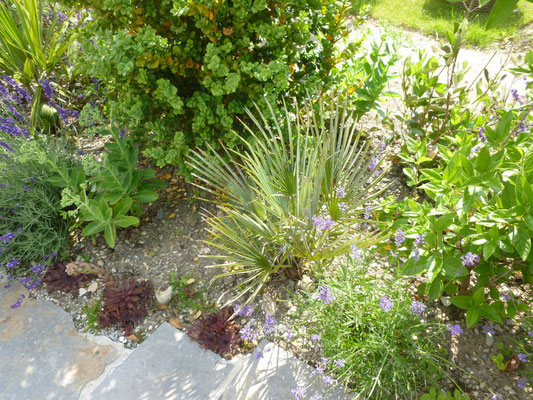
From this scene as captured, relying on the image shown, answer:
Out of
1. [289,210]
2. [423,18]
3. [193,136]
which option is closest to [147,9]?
[193,136]

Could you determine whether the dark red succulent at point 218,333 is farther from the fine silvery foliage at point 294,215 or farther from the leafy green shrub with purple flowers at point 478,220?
the leafy green shrub with purple flowers at point 478,220

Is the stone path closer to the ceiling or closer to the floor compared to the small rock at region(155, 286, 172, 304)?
closer to the floor

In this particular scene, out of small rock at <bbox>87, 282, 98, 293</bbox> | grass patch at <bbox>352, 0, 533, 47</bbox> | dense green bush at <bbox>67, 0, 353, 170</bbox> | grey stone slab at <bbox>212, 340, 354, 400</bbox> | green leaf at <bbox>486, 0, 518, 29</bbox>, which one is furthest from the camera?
grass patch at <bbox>352, 0, 533, 47</bbox>

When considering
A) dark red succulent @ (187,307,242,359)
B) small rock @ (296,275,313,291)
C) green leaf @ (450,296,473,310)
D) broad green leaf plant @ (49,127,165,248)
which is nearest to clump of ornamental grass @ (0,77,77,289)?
broad green leaf plant @ (49,127,165,248)

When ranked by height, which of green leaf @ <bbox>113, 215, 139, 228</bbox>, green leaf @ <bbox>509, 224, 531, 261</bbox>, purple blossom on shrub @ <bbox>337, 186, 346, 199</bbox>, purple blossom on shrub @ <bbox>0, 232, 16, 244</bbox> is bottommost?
purple blossom on shrub @ <bbox>0, 232, 16, 244</bbox>

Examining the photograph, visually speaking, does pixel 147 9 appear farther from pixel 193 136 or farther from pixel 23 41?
pixel 23 41

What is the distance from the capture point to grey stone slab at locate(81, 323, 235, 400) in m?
1.97

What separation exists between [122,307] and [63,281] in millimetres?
504

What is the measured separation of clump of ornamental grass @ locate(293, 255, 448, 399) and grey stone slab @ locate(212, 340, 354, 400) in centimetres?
7

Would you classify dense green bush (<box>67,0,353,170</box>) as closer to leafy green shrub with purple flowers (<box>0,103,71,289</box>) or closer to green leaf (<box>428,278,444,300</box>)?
leafy green shrub with purple flowers (<box>0,103,71,289</box>)

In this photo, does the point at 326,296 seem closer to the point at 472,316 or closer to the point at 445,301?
the point at 472,316

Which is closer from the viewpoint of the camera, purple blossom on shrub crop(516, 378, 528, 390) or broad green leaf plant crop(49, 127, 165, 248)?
purple blossom on shrub crop(516, 378, 528, 390)

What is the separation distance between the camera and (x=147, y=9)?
2.21 meters

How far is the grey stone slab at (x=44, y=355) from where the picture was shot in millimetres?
2061
